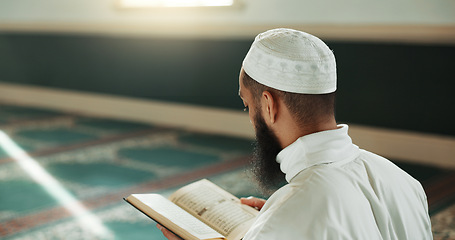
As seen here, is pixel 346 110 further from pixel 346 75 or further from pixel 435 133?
pixel 435 133

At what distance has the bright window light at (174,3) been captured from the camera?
618cm

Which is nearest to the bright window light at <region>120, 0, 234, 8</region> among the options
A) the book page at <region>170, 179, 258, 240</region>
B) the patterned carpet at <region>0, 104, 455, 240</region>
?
the patterned carpet at <region>0, 104, 455, 240</region>

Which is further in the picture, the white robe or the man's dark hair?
the man's dark hair

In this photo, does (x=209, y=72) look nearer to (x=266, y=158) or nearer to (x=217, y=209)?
(x=217, y=209)

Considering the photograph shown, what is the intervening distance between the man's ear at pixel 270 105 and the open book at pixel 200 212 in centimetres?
41

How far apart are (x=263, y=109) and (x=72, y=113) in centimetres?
673

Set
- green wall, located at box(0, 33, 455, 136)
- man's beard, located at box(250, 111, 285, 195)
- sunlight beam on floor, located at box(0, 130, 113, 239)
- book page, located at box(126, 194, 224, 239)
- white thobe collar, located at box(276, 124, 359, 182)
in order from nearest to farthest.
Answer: white thobe collar, located at box(276, 124, 359, 182), man's beard, located at box(250, 111, 285, 195), book page, located at box(126, 194, 224, 239), sunlight beam on floor, located at box(0, 130, 113, 239), green wall, located at box(0, 33, 455, 136)

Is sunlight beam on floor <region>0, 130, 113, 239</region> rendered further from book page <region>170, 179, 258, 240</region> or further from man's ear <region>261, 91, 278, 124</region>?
man's ear <region>261, 91, 278, 124</region>

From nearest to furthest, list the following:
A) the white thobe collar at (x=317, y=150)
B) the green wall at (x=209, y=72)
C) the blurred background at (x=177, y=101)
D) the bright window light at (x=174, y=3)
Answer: the white thobe collar at (x=317, y=150) → the blurred background at (x=177, y=101) → the green wall at (x=209, y=72) → the bright window light at (x=174, y=3)

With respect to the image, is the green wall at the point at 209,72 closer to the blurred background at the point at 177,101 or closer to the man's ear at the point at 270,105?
the blurred background at the point at 177,101

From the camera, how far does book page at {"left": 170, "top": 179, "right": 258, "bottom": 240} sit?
1.77 meters

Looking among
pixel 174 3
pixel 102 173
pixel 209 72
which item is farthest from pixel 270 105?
pixel 174 3

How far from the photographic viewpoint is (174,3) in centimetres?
Result: 662

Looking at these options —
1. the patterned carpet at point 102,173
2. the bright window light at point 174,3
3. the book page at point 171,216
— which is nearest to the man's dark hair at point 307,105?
the book page at point 171,216
